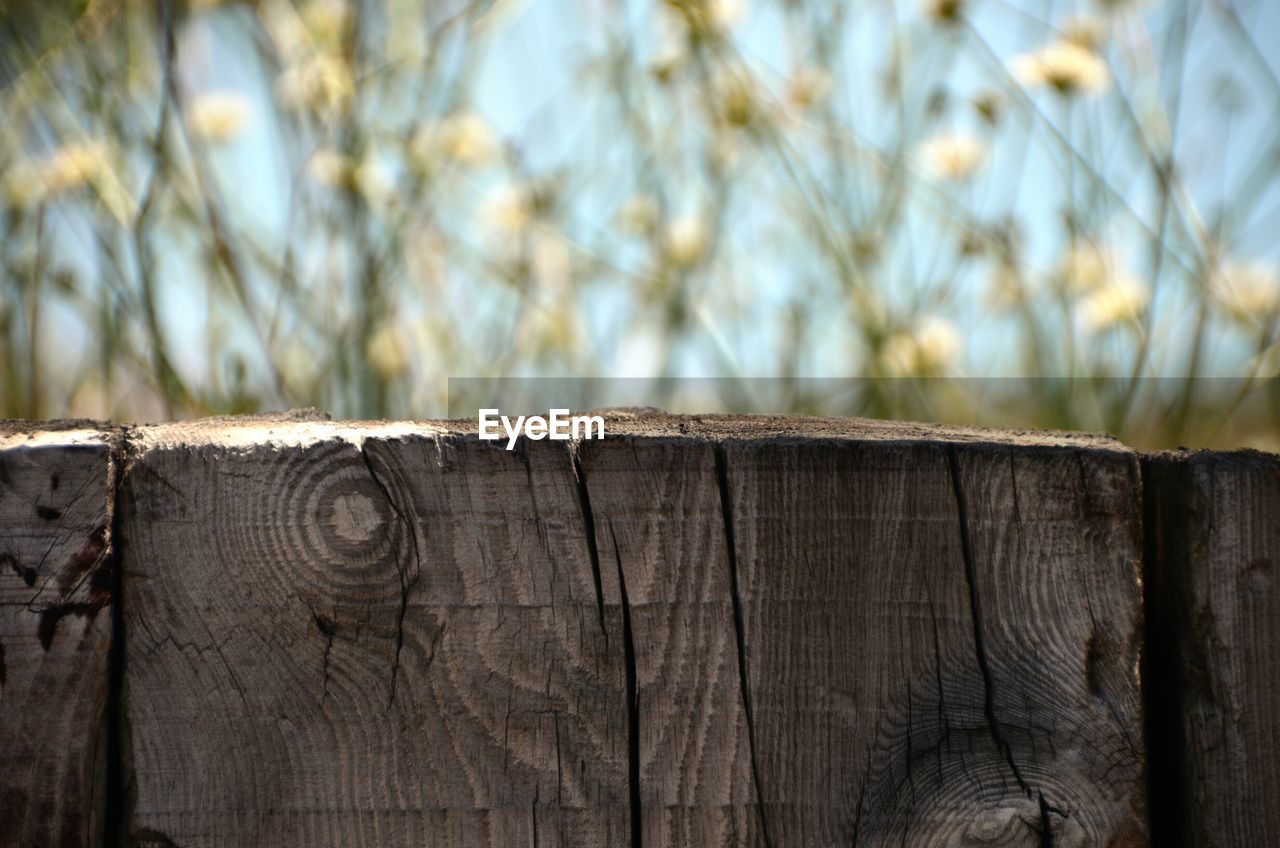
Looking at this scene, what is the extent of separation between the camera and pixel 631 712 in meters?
0.79

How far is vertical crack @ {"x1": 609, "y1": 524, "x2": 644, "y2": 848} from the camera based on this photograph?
0.78 meters

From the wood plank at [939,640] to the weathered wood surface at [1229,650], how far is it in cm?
5

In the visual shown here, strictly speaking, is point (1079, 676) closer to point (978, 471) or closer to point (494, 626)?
point (978, 471)

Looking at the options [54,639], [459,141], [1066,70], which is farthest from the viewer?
[459,141]

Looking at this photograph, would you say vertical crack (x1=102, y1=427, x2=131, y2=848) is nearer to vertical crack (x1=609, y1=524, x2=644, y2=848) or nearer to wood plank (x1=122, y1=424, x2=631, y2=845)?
wood plank (x1=122, y1=424, x2=631, y2=845)

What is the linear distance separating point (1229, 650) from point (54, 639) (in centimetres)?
81

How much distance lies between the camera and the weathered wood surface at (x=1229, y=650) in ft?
2.69

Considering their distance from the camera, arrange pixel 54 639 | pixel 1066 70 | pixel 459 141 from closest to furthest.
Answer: pixel 54 639, pixel 1066 70, pixel 459 141

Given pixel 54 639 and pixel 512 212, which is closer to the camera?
pixel 54 639

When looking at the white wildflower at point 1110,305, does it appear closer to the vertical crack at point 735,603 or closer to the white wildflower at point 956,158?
the white wildflower at point 956,158

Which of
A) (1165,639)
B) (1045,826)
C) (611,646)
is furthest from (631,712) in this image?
(1165,639)

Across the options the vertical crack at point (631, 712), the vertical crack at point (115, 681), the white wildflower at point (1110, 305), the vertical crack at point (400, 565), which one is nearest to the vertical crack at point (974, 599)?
the vertical crack at point (631, 712)

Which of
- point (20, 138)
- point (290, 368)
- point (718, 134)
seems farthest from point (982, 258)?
point (20, 138)

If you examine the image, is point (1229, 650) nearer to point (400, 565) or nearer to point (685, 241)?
point (400, 565)
